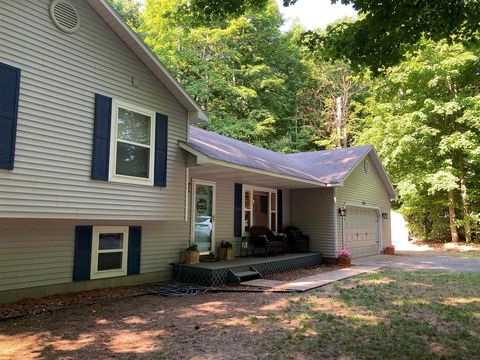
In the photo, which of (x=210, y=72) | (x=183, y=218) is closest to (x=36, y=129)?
(x=183, y=218)

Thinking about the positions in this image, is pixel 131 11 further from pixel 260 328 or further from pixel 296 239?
pixel 260 328

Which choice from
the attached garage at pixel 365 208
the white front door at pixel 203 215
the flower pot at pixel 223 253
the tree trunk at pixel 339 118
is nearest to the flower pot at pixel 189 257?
the white front door at pixel 203 215

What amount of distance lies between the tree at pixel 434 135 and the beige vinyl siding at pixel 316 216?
8333 mm

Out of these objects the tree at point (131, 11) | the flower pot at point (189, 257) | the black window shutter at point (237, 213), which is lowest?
the flower pot at point (189, 257)

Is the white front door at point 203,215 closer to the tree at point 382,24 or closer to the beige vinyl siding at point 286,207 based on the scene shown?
the beige vinyl siding at point 286,207

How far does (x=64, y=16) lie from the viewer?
6.21m

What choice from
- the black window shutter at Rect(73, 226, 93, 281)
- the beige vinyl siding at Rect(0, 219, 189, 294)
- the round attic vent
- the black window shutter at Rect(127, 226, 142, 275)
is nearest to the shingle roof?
the black window shutter at Rect(127, 226, 142, 275)

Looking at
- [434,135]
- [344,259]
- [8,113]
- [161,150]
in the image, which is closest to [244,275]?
[161,150]

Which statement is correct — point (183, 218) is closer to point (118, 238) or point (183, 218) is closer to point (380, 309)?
point (118, 238)

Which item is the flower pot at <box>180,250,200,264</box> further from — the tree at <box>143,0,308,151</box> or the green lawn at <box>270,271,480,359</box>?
the tree at <box>143,0,308,151</box>

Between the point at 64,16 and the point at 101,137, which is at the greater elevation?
the point at 64,16

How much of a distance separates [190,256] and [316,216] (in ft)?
18.4

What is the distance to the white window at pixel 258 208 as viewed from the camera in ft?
37.5

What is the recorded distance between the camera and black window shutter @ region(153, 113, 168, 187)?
25.0ft
